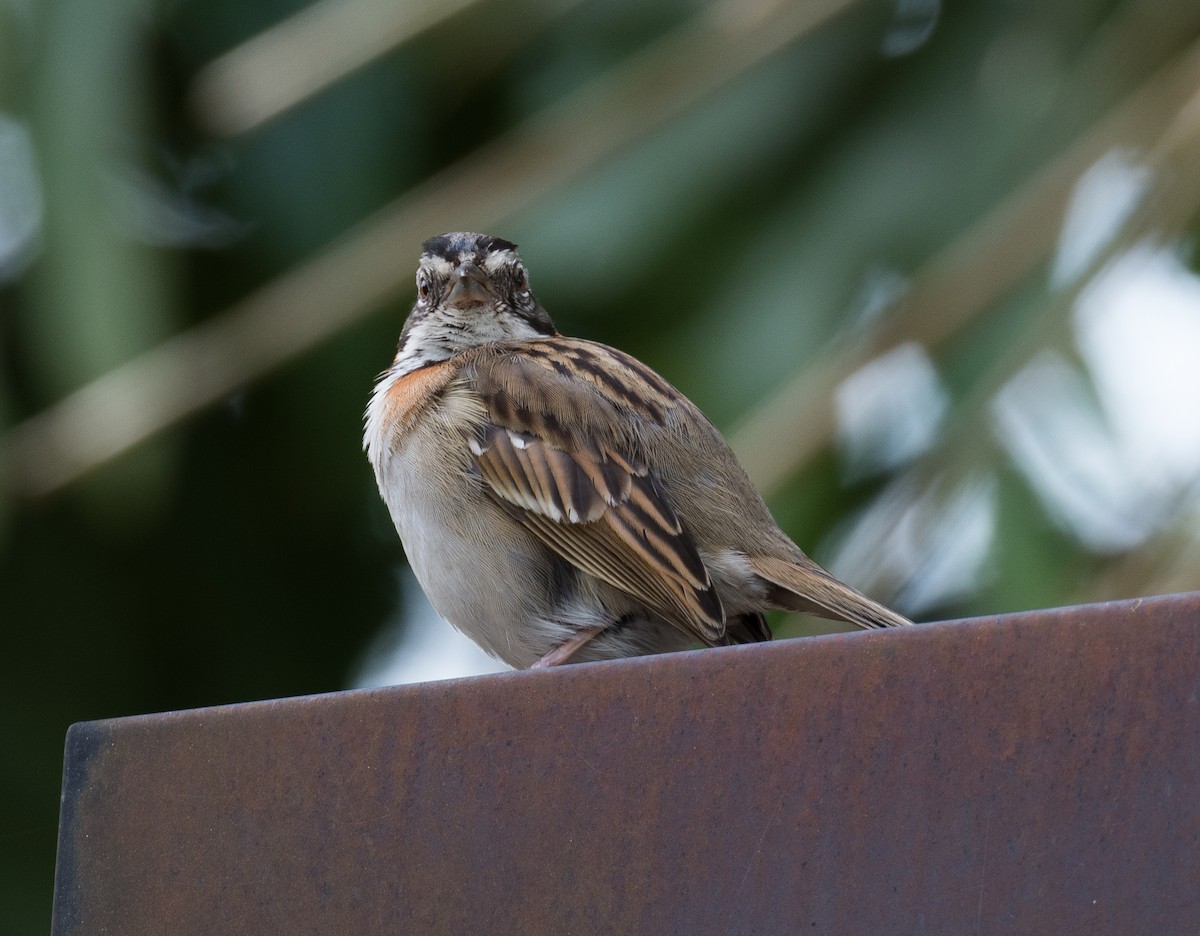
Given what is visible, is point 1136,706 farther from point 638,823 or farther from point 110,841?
point 110,841

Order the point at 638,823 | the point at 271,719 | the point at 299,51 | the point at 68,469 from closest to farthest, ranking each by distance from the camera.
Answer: the point at 638,823, the point at 271,719, the point at 68,469, the point at 299,51

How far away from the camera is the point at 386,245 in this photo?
489cm

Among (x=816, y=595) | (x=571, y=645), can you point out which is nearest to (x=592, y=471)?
(x=571, y=645)

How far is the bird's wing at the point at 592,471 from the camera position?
4.03m

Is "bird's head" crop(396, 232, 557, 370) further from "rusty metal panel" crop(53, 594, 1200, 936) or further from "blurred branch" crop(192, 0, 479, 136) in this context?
"rusty metal panel" crop(53, 594, 1200, 936)

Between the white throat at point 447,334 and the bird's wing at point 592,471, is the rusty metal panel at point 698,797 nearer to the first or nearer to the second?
the bird's wing at point 592,471

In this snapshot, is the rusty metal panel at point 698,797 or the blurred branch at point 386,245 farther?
the blurred branch at point 386,245

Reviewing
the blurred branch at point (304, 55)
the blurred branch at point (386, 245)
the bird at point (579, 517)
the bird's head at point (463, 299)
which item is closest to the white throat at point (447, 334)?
the bird's head at point (463, 299)

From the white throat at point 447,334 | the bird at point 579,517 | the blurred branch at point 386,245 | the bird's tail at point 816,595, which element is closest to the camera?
the bird's tail at point 816,595

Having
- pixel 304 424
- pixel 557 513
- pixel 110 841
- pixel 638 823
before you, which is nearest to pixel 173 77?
pixel 304 424

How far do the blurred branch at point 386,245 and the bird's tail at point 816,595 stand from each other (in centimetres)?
135

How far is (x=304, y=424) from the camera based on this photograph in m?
7.26

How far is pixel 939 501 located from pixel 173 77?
4.29 m

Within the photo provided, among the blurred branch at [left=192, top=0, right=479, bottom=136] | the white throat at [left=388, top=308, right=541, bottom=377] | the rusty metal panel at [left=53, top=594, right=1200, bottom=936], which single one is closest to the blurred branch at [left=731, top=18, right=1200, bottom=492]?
the white throat at [left=388, top=308, right=541, bottom=377]
